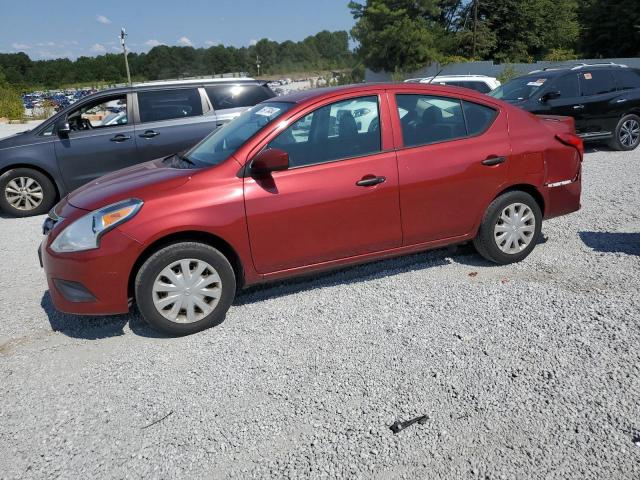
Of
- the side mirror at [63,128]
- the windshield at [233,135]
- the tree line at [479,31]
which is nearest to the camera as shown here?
the windshield at [233,135]

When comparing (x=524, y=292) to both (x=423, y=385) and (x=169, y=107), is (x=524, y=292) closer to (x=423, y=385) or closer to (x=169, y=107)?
(x=423, y=385)

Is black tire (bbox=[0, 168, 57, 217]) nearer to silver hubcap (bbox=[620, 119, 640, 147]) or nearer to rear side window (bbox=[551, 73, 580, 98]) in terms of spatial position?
rear side window (bbox=[551, 73, 580, 98])

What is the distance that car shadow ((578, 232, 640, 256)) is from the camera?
5.33 m

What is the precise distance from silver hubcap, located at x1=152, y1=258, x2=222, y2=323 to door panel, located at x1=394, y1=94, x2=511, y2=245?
1622mm

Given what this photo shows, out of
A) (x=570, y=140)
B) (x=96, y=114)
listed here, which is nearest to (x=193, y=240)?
(x=570, y=140)

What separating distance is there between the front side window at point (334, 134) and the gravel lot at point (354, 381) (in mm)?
1160

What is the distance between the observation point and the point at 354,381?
130 inches

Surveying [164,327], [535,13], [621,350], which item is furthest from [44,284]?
[535,13]

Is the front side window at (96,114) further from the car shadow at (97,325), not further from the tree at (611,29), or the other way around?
the tree at (611,29)

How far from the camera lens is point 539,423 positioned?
284 cm

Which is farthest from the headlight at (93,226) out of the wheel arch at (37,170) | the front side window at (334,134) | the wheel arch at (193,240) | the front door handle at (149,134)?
the wheel arch at (37,170)

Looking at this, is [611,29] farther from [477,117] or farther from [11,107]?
[477,117]

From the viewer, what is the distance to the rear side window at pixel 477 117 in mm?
4773

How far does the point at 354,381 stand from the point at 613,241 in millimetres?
3671
